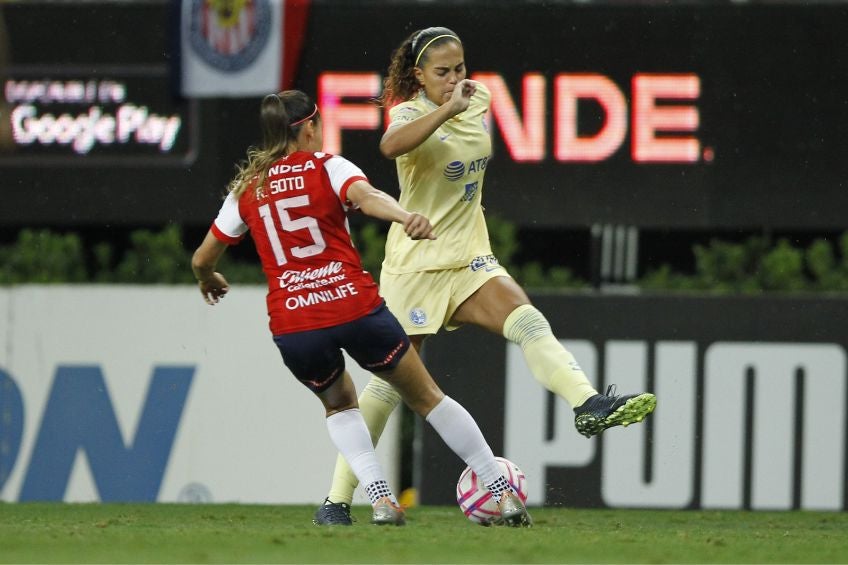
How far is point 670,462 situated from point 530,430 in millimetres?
744

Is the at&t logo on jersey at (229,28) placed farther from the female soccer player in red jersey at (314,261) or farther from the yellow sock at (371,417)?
the female soccer player in red jersey at (314,261)

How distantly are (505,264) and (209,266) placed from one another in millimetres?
3411

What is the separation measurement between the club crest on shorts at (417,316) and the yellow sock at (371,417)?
26 centimetres

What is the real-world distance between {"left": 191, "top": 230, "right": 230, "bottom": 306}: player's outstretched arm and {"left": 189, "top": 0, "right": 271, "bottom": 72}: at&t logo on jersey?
3187 mm

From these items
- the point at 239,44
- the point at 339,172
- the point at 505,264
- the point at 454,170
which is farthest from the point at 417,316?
the point at 239,44

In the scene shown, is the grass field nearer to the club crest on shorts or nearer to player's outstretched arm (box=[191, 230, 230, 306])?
the club crest on shorts

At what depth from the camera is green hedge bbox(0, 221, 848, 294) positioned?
9.72 m

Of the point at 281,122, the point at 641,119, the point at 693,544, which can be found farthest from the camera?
the point at 641,119

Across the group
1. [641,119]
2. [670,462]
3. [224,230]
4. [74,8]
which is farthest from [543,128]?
[224,230]

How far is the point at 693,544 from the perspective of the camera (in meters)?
5.83

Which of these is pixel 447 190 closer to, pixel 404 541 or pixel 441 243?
pixel 441 243

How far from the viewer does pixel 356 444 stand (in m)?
6.43

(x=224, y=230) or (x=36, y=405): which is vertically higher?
(x=224, y=230)

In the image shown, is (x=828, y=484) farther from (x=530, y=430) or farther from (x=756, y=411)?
(x=530, y=430)
